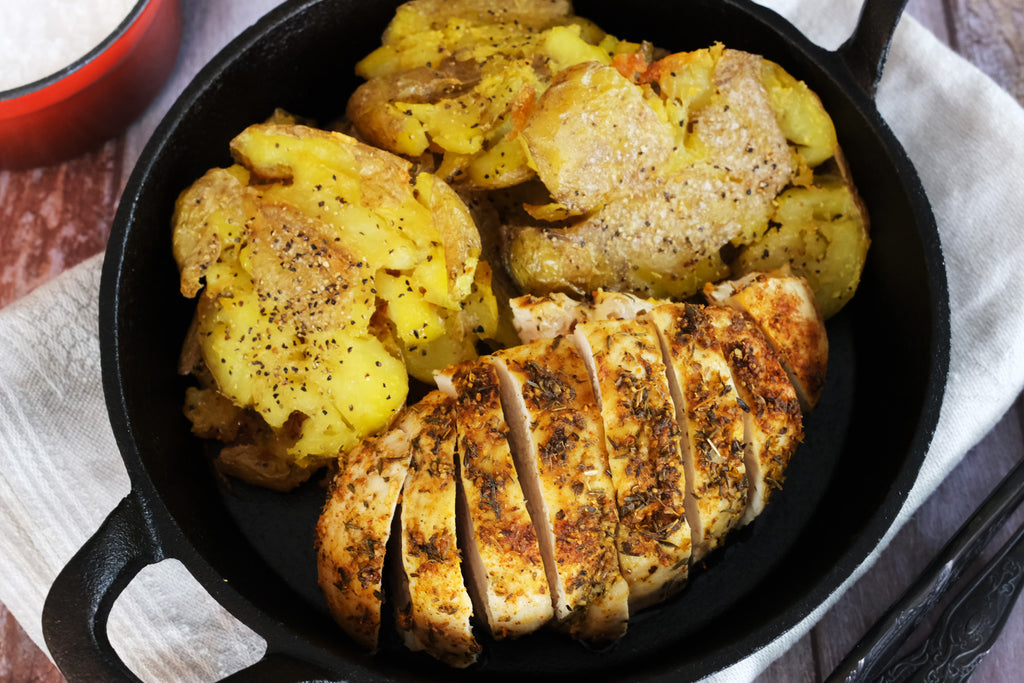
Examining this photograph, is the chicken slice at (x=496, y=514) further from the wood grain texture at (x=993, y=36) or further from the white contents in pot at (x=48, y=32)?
the wood grain texture at (x=993, y=36)

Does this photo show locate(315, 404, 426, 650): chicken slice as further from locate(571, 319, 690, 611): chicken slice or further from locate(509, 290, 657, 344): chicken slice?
locate(571, 319, 690, 611): chicken slice

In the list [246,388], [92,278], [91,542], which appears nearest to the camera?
[91,542]

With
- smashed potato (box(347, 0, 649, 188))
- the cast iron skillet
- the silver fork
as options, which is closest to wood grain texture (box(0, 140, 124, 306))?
the cast iron skillet

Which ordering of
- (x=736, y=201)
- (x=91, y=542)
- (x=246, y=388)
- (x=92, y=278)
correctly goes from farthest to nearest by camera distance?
(x=92, y=278)
(x=736, y=201)
(x=246, y=388)
(x=91, y=542)

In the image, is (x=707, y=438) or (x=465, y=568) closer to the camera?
(x=707, y=438)

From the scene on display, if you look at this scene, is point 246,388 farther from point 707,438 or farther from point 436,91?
point 707,438

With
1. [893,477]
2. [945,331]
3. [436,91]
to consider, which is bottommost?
[893,477]

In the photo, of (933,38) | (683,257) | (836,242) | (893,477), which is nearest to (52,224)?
(683,257)
